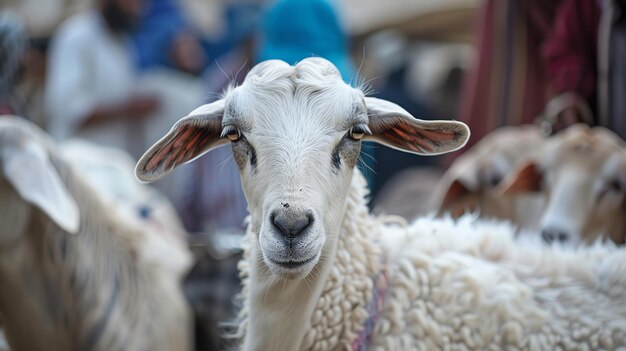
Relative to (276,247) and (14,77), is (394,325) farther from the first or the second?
(14,77)

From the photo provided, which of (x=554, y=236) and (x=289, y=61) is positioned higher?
(x=289, y=61)

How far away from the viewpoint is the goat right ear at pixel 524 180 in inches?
178

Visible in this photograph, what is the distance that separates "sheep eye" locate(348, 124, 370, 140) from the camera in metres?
2.74

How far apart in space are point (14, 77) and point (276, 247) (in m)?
3.51

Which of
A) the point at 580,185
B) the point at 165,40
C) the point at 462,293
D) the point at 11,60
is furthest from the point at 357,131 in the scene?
the point at 165,40

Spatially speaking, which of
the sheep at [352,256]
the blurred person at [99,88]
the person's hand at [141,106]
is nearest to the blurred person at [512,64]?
the sheep at [352,256]

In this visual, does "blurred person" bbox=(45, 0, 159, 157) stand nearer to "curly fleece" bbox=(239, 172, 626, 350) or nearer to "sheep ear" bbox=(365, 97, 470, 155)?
"curly fleece" bbox=(239, 172, 626, 350)

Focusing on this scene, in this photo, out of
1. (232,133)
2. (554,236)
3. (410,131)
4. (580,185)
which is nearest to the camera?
(232,133)

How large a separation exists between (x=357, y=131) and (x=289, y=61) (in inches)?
72.8

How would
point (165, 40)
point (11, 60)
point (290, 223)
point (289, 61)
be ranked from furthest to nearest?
point (165, 40) → point (11, 60) → point (289, 61) → point (290, 223)

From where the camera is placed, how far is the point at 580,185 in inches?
170

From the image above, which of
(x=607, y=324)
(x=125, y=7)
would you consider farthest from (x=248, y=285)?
(x=125, y=7)

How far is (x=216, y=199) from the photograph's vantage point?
605 centimetres

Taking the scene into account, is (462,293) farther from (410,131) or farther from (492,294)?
(410,131)
